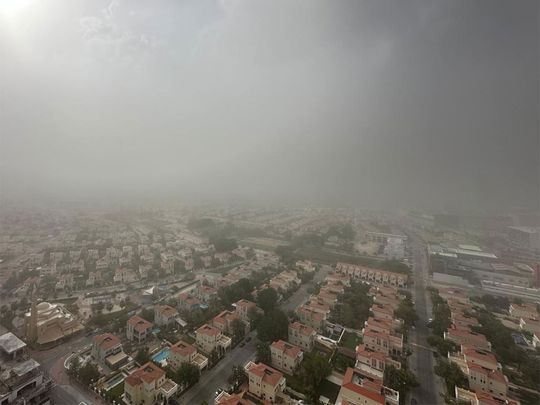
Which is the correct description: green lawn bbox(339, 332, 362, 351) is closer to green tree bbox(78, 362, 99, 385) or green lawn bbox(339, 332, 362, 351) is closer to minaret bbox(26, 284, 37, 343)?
green tree bbox(78, 362, 99, 385)

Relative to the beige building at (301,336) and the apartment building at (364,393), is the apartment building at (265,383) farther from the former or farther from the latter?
the beige building at (301,336)

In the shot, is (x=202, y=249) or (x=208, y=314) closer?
(x=208, y=314)

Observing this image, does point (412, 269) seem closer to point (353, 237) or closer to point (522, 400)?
point (353, 237)

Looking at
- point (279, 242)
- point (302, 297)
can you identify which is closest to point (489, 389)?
point (302, 297)

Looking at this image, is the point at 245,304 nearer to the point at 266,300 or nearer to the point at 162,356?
the point at 266,300

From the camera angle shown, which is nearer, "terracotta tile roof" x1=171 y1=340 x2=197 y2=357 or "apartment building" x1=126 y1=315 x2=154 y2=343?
"terracotta tile roof" x1=171 y1=340 x2=197 y2=357

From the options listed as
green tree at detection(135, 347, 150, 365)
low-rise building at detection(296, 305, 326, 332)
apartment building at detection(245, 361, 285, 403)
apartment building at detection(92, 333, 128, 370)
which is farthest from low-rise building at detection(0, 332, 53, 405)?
low-rise building at detection(296, 305, 326, 332)

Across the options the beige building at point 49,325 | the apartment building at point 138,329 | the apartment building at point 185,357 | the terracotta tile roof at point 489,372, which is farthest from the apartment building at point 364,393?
the beige building at point 49,325

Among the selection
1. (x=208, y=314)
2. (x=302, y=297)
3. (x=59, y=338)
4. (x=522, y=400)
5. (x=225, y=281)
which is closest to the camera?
(x=522, y=400)
